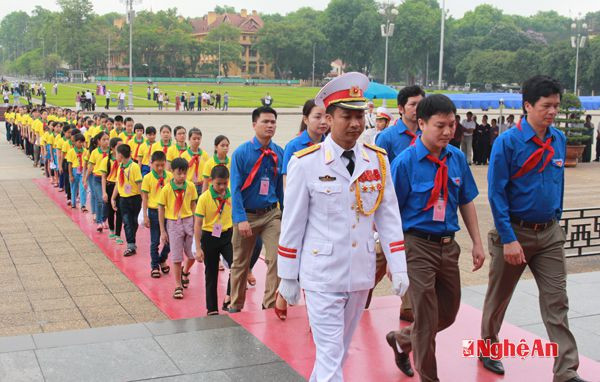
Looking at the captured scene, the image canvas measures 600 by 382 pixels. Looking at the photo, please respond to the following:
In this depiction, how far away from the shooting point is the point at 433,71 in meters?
125

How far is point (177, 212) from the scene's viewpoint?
8.02m

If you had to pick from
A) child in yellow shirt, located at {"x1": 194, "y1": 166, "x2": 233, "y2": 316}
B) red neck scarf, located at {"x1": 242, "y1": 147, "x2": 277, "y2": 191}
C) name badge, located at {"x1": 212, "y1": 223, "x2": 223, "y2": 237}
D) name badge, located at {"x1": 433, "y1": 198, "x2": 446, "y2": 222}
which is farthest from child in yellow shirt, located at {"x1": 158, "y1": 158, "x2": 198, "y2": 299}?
name badge, located at {"x1": 433, "y1": 198, "x2": 446, "y2": 222}

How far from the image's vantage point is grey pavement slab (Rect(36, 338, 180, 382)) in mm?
4777

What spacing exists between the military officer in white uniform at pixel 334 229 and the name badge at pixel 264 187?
2.73 metres

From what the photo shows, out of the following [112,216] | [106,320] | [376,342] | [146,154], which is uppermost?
[146,154]

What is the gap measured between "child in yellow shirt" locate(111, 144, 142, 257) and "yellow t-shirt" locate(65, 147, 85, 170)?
3241mm

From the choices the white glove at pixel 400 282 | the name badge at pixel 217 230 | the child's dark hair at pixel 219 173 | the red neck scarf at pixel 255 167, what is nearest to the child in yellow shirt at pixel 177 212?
the child's dark hair at pixel 219 173

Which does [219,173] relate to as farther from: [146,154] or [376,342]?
[146,154]

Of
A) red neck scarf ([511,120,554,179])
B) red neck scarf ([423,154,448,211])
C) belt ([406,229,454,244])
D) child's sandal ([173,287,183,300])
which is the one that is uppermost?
red neck scarf ([511,120,554,179])

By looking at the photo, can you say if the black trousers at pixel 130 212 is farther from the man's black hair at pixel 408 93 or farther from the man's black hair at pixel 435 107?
the man's black hair at pixel 435 107

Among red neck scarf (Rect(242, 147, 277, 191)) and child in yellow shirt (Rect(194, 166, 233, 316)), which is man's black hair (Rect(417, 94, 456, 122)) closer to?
red neck scarf (Rect(242, 147, 277, 191))

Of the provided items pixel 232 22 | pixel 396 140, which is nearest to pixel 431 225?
pixel 396 140

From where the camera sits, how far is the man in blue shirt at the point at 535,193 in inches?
185

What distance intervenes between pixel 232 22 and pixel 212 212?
141m
